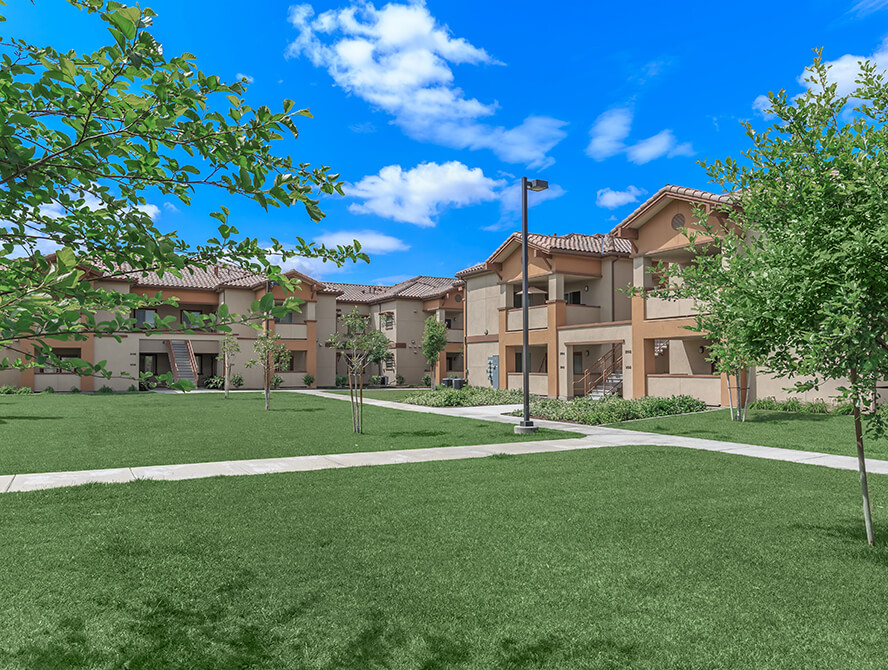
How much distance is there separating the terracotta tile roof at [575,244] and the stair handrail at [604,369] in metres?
5.28

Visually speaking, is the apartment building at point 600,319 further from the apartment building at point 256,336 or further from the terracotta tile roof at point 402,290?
the terracotta tile roof at point 402,290

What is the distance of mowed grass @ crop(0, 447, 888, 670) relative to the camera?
4.63 m

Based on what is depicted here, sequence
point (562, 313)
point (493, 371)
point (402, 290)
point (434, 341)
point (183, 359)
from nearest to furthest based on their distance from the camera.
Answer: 1. point (562, 313)
2. point (493, 371)
3. point (434, 341)
4. point (183, 359)
5. point (402, 290)

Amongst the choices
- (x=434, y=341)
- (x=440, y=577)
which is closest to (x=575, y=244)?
(x=434, y=341)

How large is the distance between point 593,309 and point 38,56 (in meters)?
32.6

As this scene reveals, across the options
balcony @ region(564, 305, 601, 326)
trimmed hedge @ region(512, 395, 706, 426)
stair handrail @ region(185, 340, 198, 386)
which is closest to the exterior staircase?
stair handrail @ region(185, 340, 198, 386)

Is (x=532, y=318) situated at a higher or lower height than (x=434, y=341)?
higher

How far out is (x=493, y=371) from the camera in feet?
124

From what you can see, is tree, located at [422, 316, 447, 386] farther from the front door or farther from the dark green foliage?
the dark green foliage

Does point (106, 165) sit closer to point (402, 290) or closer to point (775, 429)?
point (775, 429)

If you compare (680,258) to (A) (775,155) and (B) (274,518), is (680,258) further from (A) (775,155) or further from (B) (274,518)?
(B) (274,518)

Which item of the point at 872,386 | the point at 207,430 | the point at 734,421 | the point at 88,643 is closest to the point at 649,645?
the point at 872,386

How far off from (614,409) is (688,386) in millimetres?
6205

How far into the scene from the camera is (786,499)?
9297 millimetres
